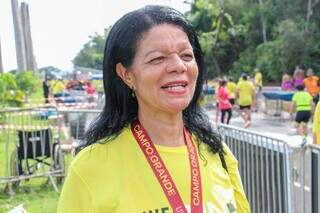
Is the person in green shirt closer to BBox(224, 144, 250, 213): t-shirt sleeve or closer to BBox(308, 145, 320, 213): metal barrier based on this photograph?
BBox(308, 145, 320, 213): metal barrier

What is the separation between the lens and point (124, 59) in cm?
195

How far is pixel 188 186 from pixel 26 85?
22.9 metres

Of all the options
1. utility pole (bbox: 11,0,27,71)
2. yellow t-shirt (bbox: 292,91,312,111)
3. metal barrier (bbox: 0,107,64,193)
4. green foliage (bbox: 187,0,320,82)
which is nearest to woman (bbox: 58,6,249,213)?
metal barrier (bbox: 0,107,64,193)

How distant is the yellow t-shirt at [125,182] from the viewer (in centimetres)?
182

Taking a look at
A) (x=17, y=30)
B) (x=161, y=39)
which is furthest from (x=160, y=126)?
(x=17, y=30)

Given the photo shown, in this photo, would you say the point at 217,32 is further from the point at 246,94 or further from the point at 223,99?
the point at 223,99

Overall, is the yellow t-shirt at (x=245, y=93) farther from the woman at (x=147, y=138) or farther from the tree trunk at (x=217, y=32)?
the tree trunk at (x=217, y=32)

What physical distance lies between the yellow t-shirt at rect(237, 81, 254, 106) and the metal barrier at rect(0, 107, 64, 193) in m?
7.80

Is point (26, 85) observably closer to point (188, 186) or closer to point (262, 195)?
point (262, 195)

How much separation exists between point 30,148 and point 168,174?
21.7 feet

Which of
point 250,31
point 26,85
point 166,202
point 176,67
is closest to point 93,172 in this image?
point 166,202

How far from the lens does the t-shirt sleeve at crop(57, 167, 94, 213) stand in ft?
5.95

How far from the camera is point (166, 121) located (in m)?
2.01

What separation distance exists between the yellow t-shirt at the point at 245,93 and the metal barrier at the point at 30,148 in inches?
307
